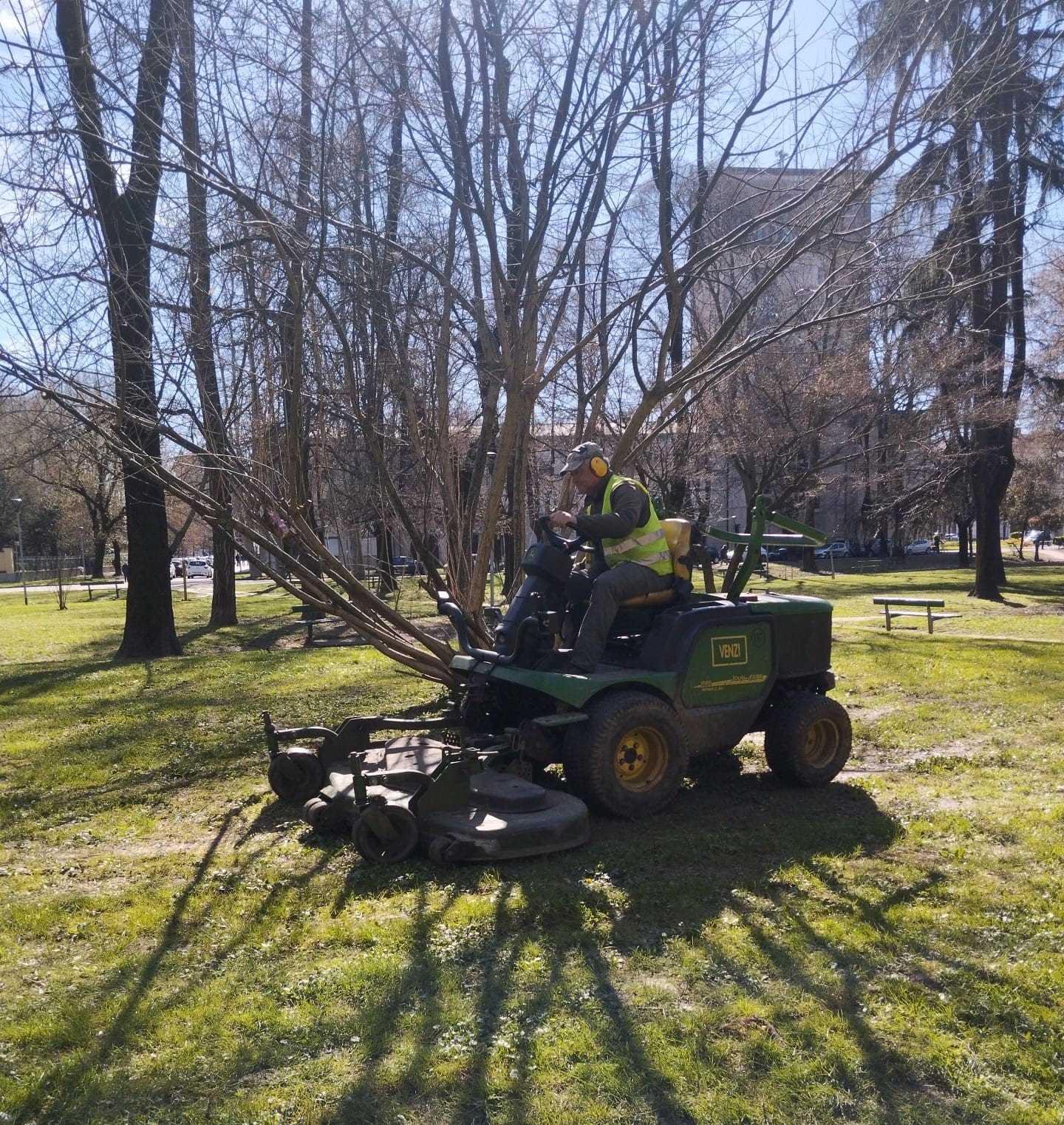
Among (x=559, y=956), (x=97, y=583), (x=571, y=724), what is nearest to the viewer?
(x=559, y=956)

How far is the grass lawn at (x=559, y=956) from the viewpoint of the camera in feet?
11.9

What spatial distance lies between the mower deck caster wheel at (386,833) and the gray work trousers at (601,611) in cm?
152

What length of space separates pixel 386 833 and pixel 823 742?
11.3 ft

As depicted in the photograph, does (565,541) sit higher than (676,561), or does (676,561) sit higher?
(565,541)

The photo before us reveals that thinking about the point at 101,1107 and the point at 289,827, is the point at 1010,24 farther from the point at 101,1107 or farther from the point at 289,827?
the point at 101,1107

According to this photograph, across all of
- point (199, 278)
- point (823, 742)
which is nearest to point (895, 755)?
point (823, 742)

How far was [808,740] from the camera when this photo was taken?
25.2 feet

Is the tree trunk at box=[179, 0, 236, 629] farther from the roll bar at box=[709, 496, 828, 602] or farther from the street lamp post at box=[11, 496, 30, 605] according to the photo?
the street lamp post at box=[11, 496, 30, 605]

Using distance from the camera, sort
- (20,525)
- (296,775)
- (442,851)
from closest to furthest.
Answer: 1. (442,851)
2. (296,775)
3. (20,525)

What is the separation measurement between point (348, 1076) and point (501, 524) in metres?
8.19

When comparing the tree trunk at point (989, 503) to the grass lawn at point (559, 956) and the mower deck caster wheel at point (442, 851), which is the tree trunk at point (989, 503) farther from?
the mower deck caster wheel at point (442, 851)

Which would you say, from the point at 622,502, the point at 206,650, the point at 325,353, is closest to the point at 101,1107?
the point at 622,502

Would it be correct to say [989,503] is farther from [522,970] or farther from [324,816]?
[522,970]

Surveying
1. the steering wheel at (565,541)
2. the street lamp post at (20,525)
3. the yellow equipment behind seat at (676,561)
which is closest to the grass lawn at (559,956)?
the yellow equipment behind seat at (676,561)
